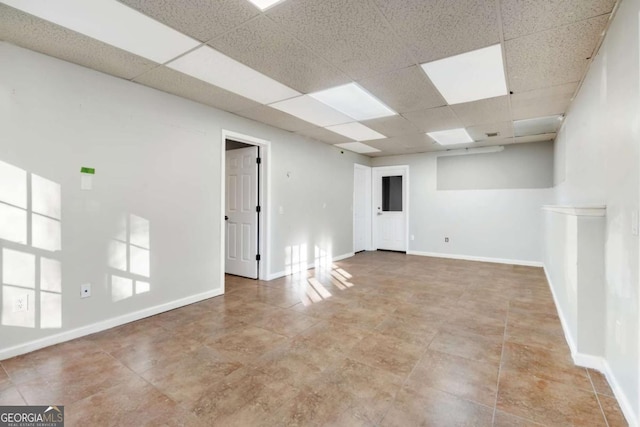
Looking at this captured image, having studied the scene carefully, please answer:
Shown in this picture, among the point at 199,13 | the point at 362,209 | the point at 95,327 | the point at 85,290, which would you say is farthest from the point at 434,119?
the point at 95,327

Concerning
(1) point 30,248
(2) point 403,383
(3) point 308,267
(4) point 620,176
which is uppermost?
(4) point 620,176

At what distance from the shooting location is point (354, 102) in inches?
142

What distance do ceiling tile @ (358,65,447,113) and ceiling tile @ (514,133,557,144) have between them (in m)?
2.80

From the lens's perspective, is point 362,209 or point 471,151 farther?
point 362,209

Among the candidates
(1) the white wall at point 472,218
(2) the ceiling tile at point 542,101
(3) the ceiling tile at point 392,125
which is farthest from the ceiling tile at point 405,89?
(1) the white wall at point 472,218

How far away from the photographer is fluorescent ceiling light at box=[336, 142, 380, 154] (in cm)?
602

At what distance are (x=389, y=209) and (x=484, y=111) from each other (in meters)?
4.03

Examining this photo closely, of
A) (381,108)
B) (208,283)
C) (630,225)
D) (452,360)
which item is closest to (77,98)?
(208,283)

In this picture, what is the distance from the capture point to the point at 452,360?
2.32m

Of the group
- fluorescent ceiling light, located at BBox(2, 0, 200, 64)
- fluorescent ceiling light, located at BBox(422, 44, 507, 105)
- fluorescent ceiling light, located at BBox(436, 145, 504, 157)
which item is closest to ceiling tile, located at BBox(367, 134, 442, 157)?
fluorescent ceiling light, located at BBox(436, 145, 504, 157)

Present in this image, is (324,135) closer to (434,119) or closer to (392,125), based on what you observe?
(392,125)

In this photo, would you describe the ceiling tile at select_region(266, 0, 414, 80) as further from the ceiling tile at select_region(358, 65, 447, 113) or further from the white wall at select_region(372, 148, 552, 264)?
the white wall at select_region(372, 148, 552, 264)

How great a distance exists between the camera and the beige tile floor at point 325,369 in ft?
5.66

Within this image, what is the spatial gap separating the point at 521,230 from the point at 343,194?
362 centimetres
